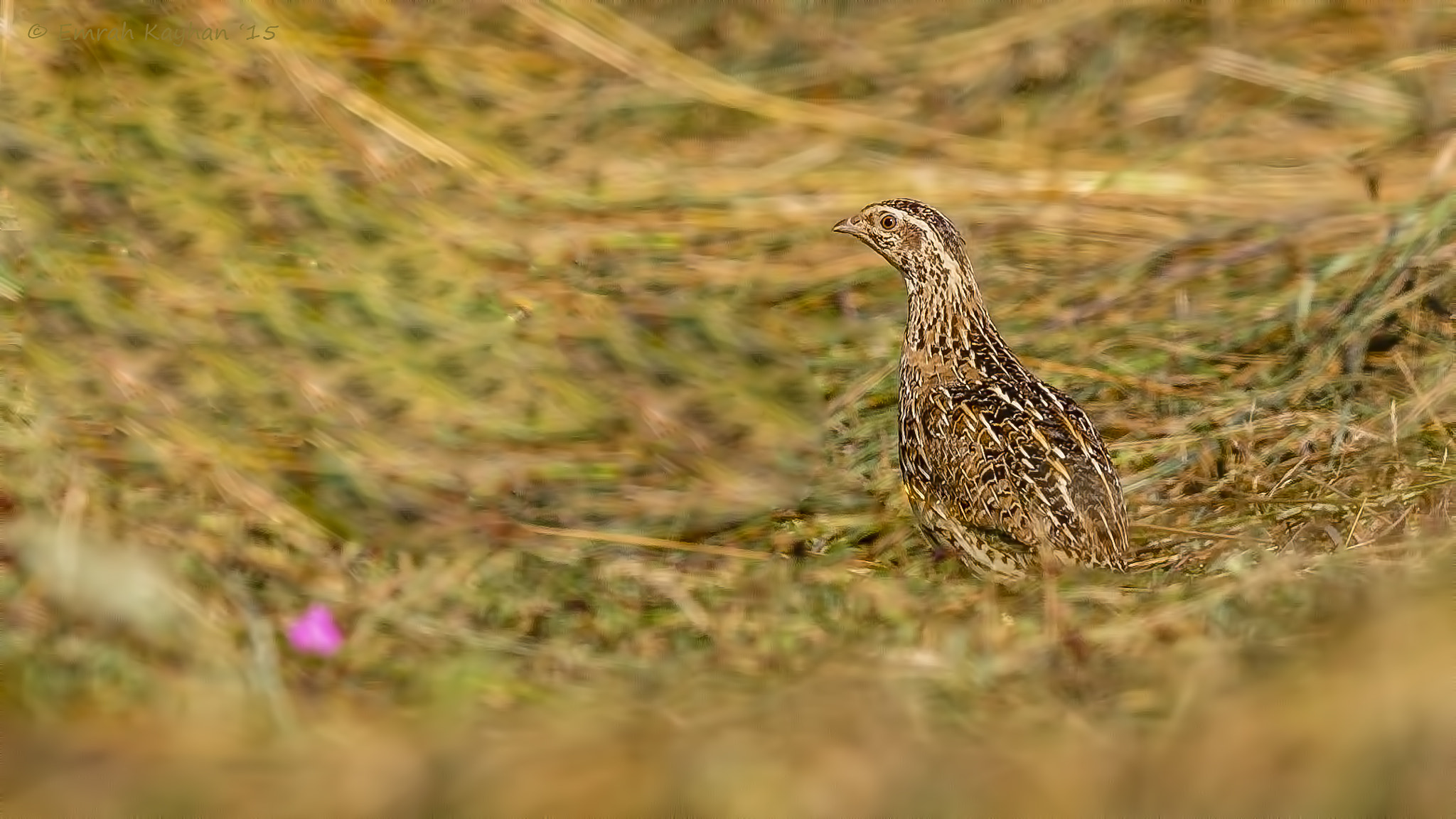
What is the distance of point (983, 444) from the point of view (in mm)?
5281

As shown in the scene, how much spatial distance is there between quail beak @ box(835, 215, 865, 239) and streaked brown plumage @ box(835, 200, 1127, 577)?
241 mm

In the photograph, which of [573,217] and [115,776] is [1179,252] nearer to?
[573,217]

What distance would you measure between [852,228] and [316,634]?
2.24m

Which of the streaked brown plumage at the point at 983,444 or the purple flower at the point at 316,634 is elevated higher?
the streaked brown plumage at the point at 983,444

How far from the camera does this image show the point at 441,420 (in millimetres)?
6238

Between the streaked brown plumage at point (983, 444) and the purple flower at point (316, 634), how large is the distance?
1.62 meters

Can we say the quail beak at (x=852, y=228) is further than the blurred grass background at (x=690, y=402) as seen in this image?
Yes

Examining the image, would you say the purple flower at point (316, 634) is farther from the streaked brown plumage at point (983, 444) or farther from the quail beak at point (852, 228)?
the quail beak at point (852, 228)

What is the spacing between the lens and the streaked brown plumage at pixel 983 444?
5.11 metres

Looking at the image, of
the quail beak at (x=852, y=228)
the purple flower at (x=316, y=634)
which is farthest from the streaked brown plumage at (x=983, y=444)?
the purple flower at (x=316, y=634)

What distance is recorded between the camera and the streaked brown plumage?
16.8ft

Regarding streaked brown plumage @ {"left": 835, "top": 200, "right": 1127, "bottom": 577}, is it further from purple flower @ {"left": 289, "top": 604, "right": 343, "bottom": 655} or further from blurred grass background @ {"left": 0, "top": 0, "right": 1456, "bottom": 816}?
purple flower @ {"left": 289, "top": 604, "right": 343, "bottom": 655}

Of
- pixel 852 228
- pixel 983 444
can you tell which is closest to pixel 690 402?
pixel 852 228

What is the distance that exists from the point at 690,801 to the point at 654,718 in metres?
1.02
